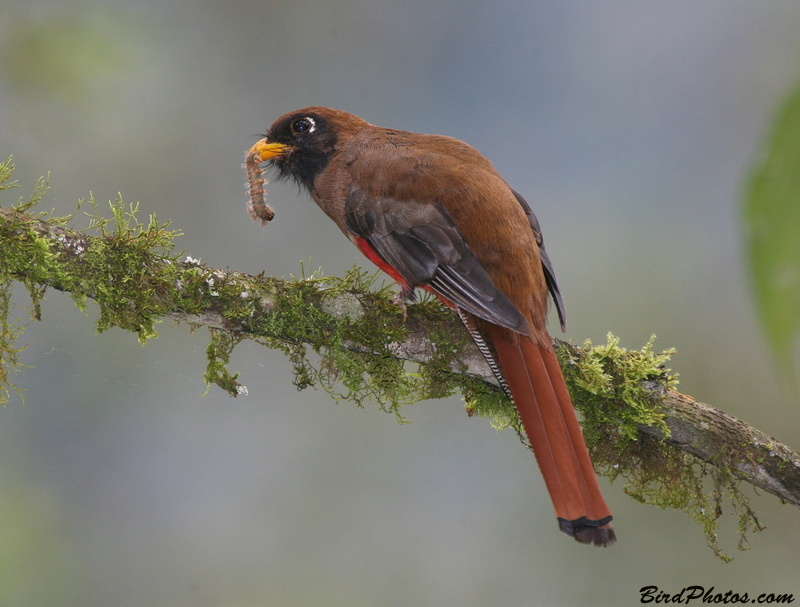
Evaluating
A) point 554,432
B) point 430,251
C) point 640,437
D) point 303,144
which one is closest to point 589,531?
point 554,432

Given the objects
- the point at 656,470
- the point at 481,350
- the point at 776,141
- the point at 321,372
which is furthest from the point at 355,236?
the point at 776,141

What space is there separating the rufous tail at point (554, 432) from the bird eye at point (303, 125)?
1139 mm

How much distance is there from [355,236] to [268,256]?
1.99 metres

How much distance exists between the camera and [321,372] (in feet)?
7.63

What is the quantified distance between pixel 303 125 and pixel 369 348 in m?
1.05

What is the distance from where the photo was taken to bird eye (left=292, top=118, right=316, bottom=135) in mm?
2855

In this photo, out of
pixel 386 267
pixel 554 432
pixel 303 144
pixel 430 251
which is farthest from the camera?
pixel 303 144

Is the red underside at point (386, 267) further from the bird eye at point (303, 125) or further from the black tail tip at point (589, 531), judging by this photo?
the black tail tip at point (589, 531)

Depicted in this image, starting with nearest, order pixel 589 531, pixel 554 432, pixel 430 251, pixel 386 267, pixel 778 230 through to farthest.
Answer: pixel 778 230 → pixel 589 531 → pixel 554 432 → pixel 430 251 → pixel 386 267

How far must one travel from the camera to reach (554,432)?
196cm

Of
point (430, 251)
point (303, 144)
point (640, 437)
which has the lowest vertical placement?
point (640, 437)

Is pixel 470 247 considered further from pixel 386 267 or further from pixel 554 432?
pixel 554 432

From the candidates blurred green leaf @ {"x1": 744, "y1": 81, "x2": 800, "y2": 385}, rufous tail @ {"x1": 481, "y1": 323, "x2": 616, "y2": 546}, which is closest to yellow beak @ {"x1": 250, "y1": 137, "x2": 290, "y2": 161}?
rufous tail @ {"x1": 481, "y1": 323, "x2": 616, "y2": 546}

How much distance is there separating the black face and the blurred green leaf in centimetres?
259
